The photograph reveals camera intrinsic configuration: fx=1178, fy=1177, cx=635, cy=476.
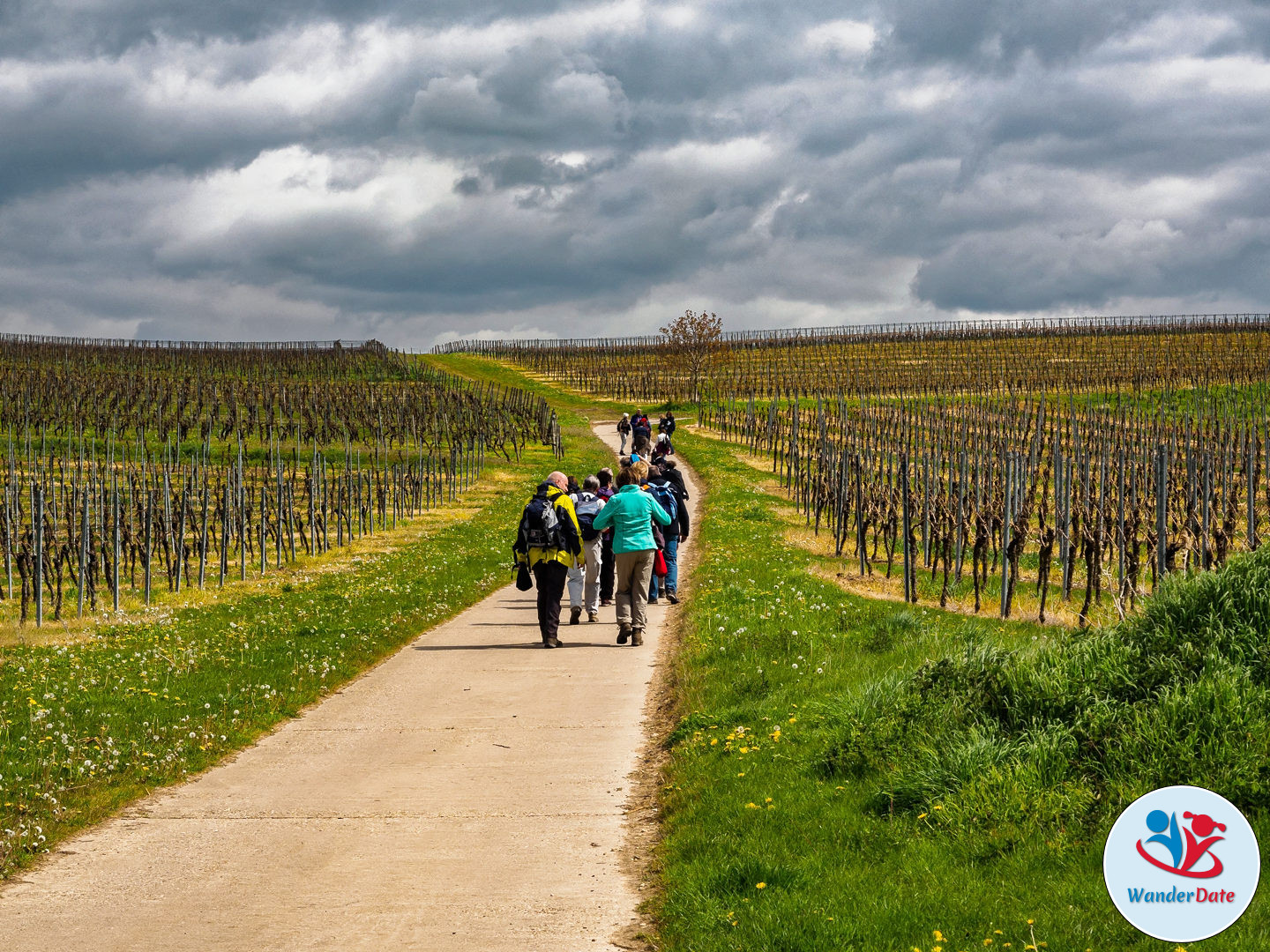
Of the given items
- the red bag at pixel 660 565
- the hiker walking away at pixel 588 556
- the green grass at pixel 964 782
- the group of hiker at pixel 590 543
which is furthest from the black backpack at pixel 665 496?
the green grass at pixel 964 782

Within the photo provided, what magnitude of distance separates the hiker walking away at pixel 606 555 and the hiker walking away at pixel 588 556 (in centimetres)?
26

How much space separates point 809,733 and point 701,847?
6.95ft

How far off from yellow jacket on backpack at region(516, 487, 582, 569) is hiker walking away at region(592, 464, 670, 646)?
45cm

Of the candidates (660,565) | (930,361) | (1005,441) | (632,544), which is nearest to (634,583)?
(632,544)

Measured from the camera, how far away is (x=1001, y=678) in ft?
26.5

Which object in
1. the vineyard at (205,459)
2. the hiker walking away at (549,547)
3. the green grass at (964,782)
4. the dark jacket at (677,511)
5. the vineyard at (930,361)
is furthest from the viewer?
the vineyard at (930,361)

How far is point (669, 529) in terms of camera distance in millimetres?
17656

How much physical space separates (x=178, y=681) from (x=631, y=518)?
221 inches

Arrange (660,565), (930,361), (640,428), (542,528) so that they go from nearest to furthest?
(542,528), (660,565), (640,428), (930,361)

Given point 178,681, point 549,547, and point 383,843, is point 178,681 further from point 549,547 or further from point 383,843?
point 383,843

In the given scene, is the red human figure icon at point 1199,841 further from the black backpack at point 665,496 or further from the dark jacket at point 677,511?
the dark jacket at point 677,511

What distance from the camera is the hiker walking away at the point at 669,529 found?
675 inches

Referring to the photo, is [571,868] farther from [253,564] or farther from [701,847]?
[253,564]

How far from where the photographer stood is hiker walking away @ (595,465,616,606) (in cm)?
1719
